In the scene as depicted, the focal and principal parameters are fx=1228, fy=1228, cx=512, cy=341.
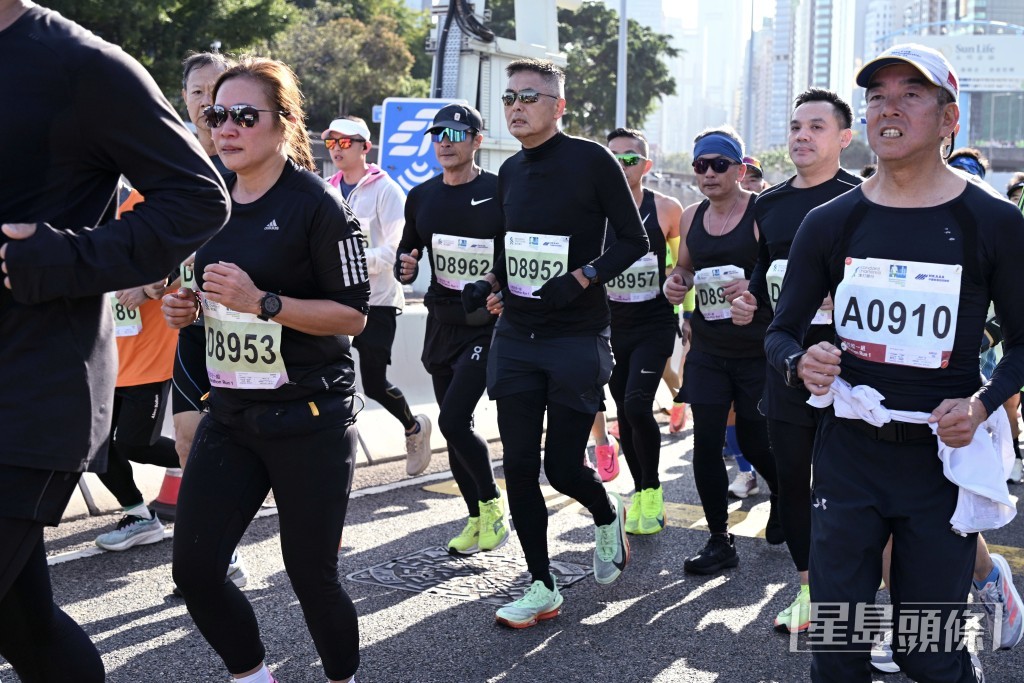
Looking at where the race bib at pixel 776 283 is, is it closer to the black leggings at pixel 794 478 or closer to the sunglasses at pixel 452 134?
the black leggings at pixel 794 478

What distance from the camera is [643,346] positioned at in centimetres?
689

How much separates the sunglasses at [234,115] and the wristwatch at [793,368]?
1.76 m

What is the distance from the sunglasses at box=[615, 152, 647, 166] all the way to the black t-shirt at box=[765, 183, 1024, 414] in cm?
385

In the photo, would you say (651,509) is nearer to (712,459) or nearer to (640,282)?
(712,459)

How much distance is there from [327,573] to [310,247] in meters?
1.00

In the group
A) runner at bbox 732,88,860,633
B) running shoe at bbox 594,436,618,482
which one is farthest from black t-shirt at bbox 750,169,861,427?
running shoe at bbox 594,436,618,482

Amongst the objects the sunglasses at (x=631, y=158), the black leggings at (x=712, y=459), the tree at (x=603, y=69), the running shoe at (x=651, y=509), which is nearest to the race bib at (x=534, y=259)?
the black leggings at (x=712, y=459)

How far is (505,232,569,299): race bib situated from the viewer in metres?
5.19

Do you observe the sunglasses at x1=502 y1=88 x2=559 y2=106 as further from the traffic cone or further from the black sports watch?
the traffic cone

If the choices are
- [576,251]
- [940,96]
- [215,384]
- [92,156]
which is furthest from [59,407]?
[576,251]

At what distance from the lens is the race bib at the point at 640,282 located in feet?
22.6

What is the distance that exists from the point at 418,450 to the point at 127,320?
2490 millimetres

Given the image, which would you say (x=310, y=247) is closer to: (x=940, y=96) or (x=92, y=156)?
(x=92, y=156)

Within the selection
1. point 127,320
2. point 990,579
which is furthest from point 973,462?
point 127,320
